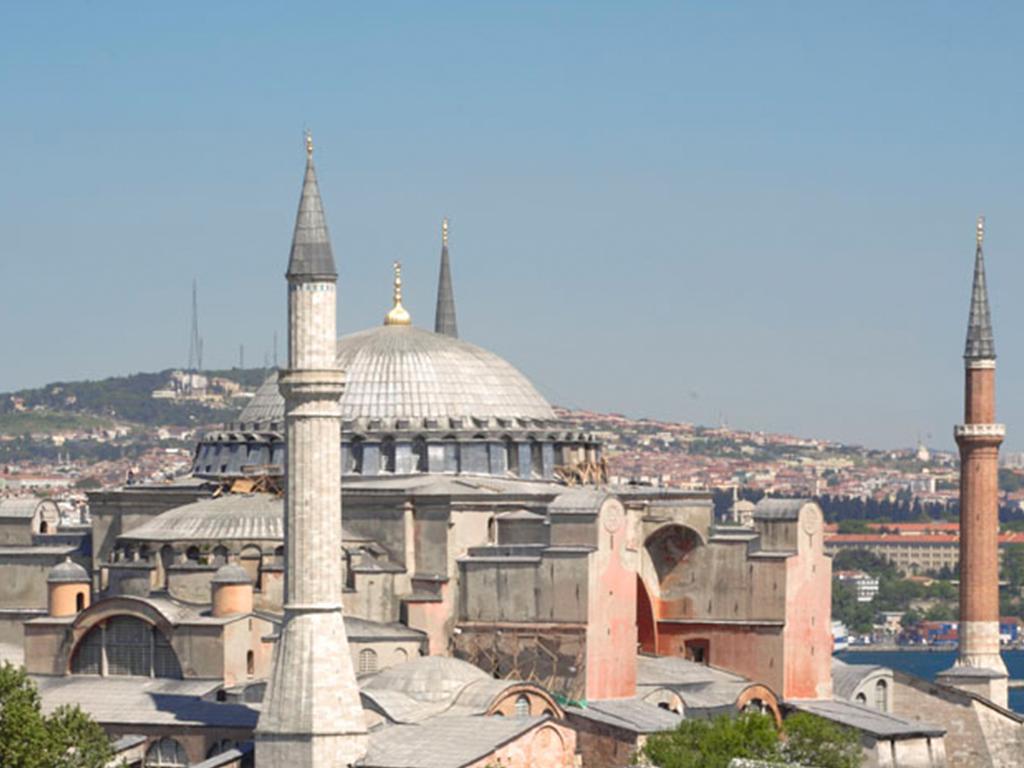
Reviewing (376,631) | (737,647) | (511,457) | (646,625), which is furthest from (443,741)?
(511,457)

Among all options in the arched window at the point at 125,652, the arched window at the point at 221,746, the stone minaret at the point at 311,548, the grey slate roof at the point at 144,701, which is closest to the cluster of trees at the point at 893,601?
the arched window at the point at 125,652

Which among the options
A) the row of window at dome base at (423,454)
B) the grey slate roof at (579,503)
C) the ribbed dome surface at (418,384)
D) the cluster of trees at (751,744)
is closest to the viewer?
the cluster of trees at (751,744)

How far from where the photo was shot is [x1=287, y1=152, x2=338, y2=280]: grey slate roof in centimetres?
4453

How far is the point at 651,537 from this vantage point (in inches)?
2162

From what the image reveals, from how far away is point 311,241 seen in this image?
44781 millimetres

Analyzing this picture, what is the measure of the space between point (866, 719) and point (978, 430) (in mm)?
11888

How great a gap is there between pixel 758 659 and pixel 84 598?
11512mm

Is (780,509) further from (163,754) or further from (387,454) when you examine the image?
(163,754)

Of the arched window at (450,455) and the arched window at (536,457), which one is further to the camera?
the arched window at (536,457)

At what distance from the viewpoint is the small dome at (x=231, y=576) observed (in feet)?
158

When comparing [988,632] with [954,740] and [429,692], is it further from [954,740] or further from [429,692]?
[429,692]

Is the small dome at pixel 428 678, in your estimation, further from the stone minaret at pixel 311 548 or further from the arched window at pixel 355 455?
the arched window at pixel 355 455

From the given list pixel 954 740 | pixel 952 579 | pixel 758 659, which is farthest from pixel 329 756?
pixel 952 579

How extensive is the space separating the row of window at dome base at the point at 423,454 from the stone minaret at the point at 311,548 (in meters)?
9.67
